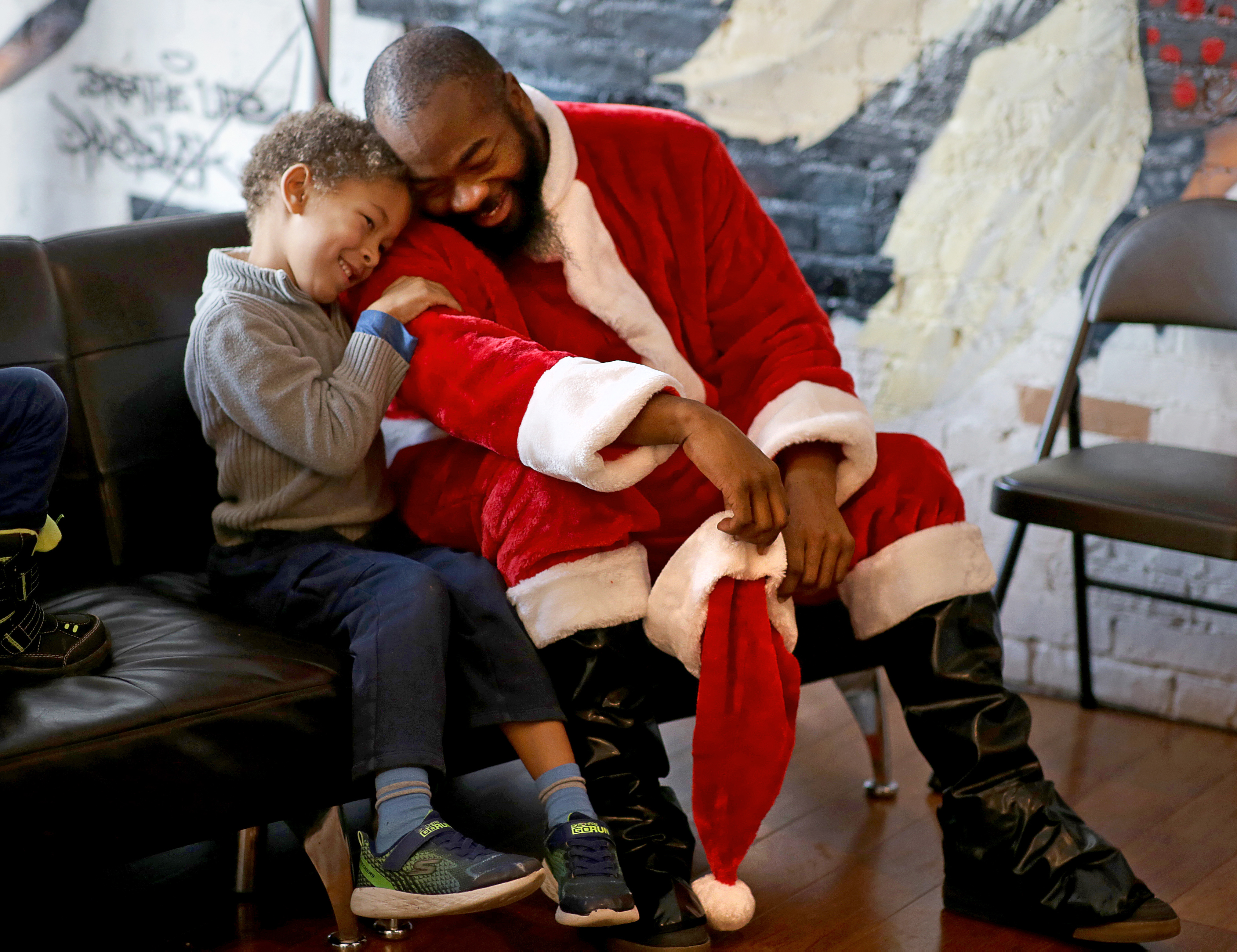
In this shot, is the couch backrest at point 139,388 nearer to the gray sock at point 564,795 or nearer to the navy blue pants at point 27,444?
the navy blue pants at point 27,444

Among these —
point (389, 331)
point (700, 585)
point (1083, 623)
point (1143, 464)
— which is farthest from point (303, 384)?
point (1083, 623)

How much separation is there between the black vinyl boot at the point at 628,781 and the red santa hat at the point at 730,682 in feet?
0.13

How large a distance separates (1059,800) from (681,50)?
173 centimetres

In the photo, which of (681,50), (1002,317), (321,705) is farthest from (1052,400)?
(321,705)

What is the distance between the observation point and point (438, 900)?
1340 mm

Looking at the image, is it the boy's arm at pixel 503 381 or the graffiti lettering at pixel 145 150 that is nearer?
the boy's arm at pixel 503 381

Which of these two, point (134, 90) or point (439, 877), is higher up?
point (134, 90)

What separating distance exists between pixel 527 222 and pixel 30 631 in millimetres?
854

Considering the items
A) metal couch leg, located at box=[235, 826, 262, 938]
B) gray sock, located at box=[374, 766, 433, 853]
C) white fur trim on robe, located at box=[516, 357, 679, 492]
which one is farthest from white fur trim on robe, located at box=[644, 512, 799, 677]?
metal couch leg, located at box=[235, 826, 262, 938]

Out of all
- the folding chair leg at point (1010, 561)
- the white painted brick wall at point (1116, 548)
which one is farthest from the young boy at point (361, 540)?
the white painted brick wall at point (1116, 548)

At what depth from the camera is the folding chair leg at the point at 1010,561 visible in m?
2.32

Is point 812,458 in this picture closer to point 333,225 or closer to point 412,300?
point 412,300

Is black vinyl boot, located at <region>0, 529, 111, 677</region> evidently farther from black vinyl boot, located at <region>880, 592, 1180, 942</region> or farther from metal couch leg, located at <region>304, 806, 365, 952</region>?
black vinyl boot, located at <region>880, 592, 1180, 942</region>

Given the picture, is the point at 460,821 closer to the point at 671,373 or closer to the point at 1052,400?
the point at 671,373
